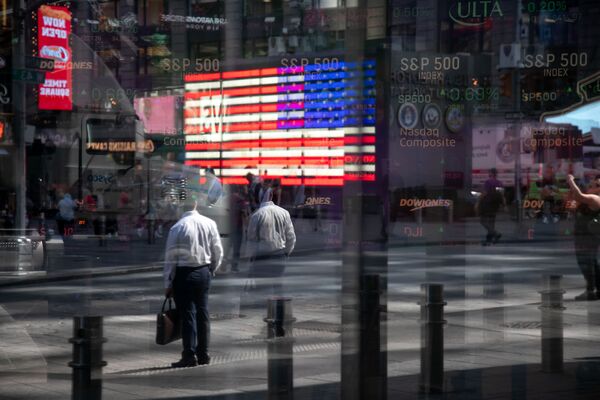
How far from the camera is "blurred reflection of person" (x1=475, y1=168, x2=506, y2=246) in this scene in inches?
179

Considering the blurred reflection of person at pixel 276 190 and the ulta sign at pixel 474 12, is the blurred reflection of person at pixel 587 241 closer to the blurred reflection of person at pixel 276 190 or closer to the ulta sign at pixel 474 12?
the ulta sign at pixel 474 12

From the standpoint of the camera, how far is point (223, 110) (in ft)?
12.0

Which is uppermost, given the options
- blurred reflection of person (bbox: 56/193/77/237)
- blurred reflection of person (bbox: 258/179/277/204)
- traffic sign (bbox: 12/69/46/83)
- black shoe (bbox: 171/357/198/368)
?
traffic sign (bbox: 12/69/46/83)

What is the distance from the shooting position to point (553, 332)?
233 inches

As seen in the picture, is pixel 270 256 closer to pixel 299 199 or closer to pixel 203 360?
Answer: pixel 299 199

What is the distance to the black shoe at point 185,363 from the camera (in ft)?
→ 18.4

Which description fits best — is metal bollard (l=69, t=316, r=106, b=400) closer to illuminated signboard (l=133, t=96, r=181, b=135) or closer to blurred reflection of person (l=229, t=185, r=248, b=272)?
blurred reflection of person (l=229, t=185, r=248, b=272)

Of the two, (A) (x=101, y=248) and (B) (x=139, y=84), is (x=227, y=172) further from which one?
(A) (x=101, y=248)

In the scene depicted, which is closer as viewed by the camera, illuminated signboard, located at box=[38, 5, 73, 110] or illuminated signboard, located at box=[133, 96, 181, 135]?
illuminated signboard, located at box=[133, 96, 181, 135]

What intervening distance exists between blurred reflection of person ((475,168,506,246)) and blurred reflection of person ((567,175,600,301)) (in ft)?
1.04

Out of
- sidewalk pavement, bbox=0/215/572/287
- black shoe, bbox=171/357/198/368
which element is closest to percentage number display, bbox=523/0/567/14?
sidewalk pavement, bbox=0/215/572/287

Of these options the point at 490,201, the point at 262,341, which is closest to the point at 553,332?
the point at 490,201

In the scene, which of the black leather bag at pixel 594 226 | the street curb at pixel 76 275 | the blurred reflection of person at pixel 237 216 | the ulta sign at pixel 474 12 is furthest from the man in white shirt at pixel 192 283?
the black leather bag at pixel 594 226

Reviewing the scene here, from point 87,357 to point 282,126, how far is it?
3.92 feet
